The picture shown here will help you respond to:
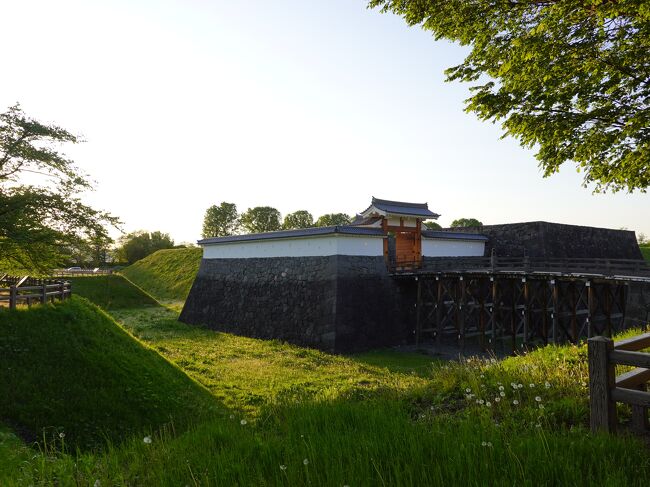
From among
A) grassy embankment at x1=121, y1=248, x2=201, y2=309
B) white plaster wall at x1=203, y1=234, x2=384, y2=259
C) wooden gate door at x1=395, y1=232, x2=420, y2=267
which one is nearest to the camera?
white plaster wall at x1=203, y1=234, x2=384, y2=259

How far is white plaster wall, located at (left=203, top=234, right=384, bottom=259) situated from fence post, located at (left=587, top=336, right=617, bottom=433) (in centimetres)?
1689

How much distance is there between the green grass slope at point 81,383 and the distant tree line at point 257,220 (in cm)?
4462

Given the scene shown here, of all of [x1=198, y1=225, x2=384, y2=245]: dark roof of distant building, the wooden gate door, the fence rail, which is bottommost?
the fence rail

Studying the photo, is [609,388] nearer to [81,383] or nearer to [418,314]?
[81,383]

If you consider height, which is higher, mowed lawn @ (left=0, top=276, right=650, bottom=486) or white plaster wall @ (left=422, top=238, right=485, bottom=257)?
white plaster wall @ (left=422, top=238, right=485, bottom=257)

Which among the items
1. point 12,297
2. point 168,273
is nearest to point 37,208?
point 12,297

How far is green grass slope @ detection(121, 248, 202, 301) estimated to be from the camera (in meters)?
41.2

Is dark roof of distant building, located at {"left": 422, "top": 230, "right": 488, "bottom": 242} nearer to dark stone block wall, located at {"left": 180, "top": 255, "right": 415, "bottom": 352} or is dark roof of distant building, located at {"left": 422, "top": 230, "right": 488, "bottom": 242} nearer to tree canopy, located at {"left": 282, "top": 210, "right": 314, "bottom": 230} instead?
dark stone block wall, located at {"left": 180, "top": 255, "right": 415, "bottom": 352}

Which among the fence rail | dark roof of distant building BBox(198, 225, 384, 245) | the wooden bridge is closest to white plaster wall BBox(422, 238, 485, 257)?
the fence rail

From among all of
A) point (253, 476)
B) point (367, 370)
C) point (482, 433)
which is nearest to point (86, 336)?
point (367, 370)

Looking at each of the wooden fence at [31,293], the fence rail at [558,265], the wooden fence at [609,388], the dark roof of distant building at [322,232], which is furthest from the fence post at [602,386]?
the dark roof of distant building at [322,232]

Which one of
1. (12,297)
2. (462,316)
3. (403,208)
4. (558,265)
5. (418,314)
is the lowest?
(418,314)

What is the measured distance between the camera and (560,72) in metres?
6.74

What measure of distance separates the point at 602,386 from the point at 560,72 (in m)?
5.22
